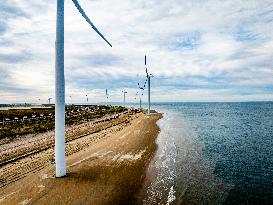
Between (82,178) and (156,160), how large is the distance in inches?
424

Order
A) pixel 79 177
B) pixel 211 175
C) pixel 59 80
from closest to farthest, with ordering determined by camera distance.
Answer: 1. pixel 59 80
2. pixel 79 177
3. pixel 211 175

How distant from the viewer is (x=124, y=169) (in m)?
25.5

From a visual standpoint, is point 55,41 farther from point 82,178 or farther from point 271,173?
point 271,173

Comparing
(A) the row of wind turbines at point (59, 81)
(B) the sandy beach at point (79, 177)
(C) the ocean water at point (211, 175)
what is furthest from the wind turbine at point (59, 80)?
(C) the ocean water at point (211, 175)

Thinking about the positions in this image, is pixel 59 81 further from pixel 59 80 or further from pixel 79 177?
pixel 79 177

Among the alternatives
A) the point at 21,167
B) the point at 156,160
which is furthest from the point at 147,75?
the point at 21,167

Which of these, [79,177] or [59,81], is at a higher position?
→ [59,81]

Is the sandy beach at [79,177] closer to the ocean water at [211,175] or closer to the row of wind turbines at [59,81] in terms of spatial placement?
the ocean water at [211,175]

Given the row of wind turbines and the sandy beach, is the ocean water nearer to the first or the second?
the sandy beach

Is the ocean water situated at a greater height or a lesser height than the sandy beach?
lesser

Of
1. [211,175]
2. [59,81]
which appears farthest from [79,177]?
[211,175]

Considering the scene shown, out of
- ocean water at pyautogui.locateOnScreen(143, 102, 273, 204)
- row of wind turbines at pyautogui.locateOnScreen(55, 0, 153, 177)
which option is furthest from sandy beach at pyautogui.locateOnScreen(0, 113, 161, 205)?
row of wind turbines at pyautogui.locateOnScreen(55, 0, 153, 177)

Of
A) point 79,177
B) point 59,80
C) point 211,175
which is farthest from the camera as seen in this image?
point 211,175

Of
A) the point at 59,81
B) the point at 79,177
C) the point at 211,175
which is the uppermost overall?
the point at 59,81
